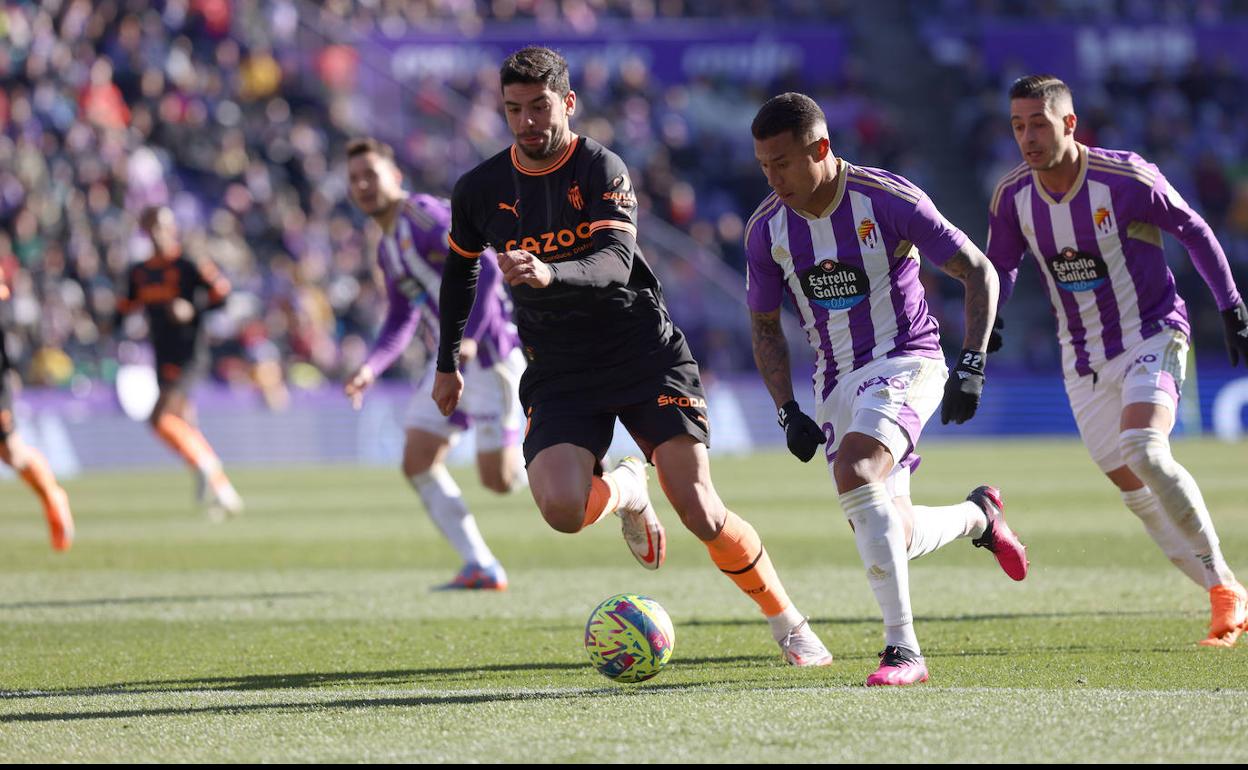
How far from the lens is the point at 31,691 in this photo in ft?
21.4

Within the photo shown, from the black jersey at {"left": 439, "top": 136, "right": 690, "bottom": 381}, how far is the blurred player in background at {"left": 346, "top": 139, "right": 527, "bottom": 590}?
2986 mm

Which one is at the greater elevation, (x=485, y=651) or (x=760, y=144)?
(x=760, y=144)

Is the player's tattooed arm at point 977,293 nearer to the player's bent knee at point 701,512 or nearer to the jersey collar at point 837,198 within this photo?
the jersey collar at point 837,198

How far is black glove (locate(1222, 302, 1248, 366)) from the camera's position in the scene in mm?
7109

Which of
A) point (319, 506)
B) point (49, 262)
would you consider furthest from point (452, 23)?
point (319, 506)

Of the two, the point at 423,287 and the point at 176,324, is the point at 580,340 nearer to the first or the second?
the point at 423,287

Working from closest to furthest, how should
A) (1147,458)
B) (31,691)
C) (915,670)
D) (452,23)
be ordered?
(915,670)
(31,691)
(1147,458)
(452,23)

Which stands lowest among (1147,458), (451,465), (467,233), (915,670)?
(451,465)

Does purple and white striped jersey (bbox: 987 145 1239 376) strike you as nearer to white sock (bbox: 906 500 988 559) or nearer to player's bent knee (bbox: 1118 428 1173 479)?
player's bent knee (bbox: 1118 428 1173 479)

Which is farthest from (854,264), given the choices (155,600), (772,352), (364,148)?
(155,600)

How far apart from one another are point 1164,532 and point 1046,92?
6.84 ft

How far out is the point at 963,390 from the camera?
6219 millimetres

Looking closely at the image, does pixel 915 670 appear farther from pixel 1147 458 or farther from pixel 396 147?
pixel 396 147

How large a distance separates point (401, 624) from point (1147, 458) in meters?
3.77
